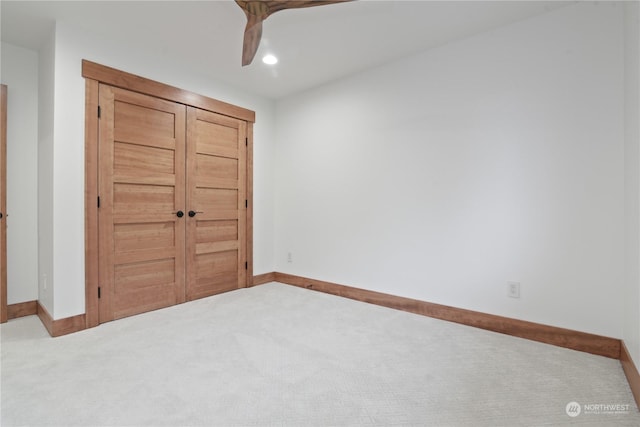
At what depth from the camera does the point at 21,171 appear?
8.98 ft

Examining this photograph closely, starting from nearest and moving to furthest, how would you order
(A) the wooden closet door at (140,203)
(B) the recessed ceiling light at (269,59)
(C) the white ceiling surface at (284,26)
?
(C) the white ceiling surface at (284,26)
(A) the wooden closet door at (140,203)
(B) the recessed ceiling light at (269,59)

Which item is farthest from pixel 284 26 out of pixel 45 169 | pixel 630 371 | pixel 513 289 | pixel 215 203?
pixel 630 371

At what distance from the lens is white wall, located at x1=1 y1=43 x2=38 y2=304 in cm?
269

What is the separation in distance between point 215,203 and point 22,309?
6.23 ft

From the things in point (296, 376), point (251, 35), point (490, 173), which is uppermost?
point (251, 35)

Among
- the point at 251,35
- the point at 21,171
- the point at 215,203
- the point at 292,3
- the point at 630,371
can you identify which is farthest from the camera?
the point at 215,203

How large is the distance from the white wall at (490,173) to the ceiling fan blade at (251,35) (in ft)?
4.78

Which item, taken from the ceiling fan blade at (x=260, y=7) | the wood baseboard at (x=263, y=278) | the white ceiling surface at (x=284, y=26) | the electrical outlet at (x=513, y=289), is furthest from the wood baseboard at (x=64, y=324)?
the electrical outlet at (x=513, y=289)

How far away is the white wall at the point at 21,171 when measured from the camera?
2.69 metres

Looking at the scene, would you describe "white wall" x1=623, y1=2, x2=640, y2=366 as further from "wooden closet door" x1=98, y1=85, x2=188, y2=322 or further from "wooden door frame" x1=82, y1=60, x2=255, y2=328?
"wooden door frame" x1=82, y1=60, x2=255, y2=328

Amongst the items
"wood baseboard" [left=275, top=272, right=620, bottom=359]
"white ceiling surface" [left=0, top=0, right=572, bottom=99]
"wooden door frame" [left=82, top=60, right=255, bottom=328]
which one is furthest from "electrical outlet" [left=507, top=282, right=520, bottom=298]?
"wooden door frame" [left=82, top=60, right=255, bottom=328]

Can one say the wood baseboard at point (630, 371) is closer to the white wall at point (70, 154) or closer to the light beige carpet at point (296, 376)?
the light beige carpet at point (296, 376)

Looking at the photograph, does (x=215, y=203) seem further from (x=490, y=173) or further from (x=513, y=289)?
(x=513, y=289)

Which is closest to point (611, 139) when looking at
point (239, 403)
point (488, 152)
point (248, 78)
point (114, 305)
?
point (488, 152)
